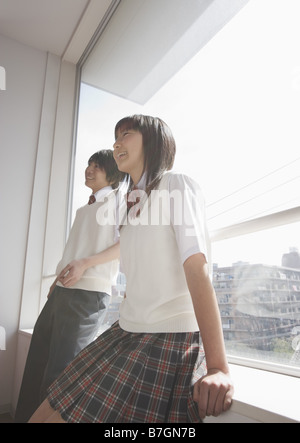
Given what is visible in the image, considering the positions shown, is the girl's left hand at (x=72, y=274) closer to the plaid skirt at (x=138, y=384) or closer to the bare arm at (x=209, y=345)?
the plaid skirt at (x=138, y=384)

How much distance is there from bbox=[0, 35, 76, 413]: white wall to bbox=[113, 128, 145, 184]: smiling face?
3.68 feet

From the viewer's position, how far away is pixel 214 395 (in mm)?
476

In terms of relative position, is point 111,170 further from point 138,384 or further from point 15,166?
point 138,384

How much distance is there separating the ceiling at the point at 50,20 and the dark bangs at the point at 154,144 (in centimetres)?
133

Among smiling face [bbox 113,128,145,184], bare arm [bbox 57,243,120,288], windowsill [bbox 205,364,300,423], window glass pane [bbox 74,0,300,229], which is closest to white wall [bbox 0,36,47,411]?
bare arm [bbox 57,243,120,288]

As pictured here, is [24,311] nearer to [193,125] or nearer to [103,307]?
[103,307]

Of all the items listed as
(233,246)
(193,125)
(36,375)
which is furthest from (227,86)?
(36,375)

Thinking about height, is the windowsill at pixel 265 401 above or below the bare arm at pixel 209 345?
below

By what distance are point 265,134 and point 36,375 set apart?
3.87 feet

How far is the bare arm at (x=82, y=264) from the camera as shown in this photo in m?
1.08

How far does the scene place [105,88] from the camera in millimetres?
2061

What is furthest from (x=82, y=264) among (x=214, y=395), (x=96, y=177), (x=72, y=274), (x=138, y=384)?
(x=214, y=395)

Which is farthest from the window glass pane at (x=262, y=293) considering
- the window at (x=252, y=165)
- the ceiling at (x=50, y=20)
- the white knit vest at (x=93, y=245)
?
the ceiling at (x=50, y=20)
